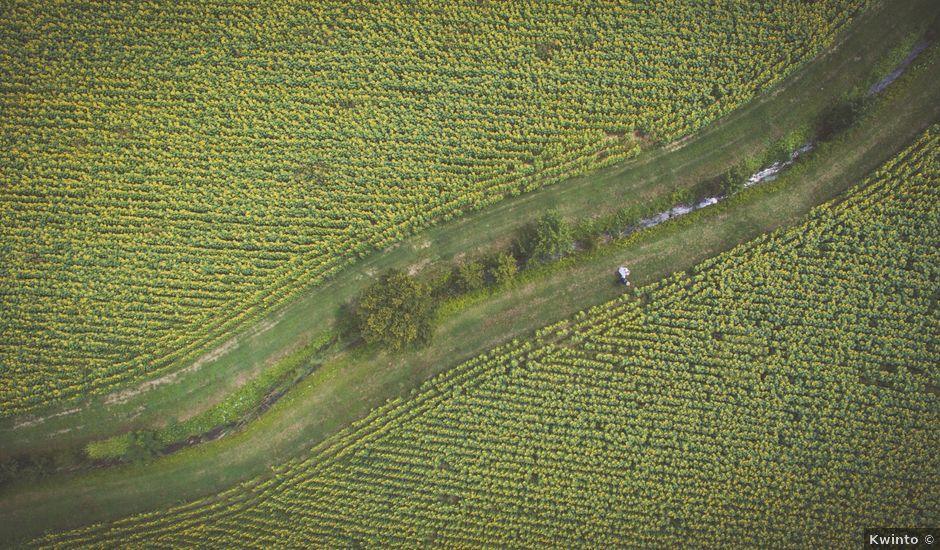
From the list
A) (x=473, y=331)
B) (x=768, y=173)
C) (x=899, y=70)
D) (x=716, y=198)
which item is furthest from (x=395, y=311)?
(x=899, y=70)

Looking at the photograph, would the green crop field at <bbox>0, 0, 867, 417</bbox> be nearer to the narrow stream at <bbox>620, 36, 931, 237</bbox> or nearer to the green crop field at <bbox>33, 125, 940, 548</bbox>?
the narrow stream at <bbox>620, 36, 931, 237</bbox>

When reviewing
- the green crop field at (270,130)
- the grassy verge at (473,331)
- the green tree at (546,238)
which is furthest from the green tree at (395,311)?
the green tree at (546,238)

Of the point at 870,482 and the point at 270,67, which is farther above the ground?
the point at 270,67

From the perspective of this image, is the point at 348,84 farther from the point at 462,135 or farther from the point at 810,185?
the point at 810,185

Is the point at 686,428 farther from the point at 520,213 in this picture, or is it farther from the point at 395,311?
the point at 395,311

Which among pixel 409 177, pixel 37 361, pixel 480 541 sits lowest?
A: pixel 480 541

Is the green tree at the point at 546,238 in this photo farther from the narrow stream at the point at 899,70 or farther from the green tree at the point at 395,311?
the narrow stream at the point at 899,70

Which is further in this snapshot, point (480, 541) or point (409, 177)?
point (409, 177)

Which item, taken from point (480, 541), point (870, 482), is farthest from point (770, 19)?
point (480, 541)
